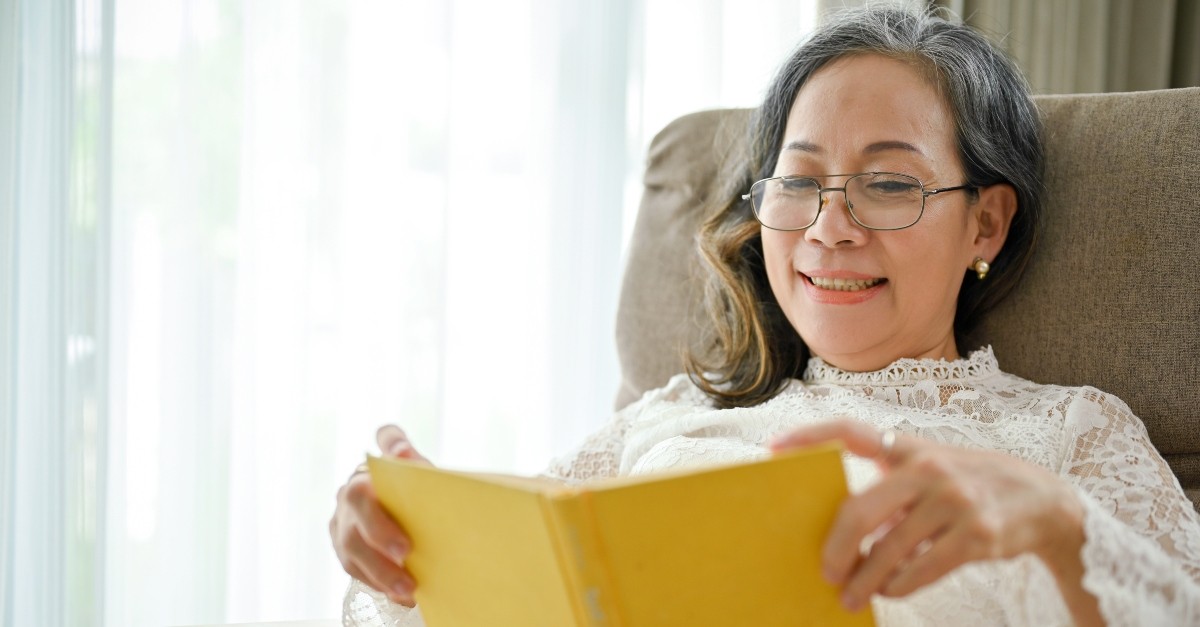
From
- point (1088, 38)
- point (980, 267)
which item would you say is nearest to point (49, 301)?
point (980, 267)

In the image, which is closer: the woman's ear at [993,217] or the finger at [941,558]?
the finger at [941,558]

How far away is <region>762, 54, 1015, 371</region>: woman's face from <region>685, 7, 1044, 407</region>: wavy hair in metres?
0.04

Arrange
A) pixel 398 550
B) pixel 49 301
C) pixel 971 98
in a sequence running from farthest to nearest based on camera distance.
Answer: pixel 49 301
pixel 971 98
pixel 398 550

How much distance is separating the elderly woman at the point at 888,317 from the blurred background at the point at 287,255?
32.1 inches

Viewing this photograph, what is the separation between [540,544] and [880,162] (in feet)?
2.34

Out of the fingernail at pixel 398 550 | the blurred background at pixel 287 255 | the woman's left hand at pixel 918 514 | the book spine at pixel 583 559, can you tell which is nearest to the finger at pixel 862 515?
the woman's left hand at pixel 918 514

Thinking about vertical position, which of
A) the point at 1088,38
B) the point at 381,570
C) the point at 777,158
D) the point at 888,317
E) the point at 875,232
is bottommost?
the point at 381,570

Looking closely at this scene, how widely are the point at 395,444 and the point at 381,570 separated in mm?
128

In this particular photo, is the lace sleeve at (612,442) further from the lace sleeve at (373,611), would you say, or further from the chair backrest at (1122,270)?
the chair backrest at (1122,270)

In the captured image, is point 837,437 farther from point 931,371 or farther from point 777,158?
point 777,158

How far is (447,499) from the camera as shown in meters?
0.74

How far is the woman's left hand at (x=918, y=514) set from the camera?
2.16ft

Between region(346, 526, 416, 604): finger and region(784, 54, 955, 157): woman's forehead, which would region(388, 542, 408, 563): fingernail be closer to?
region(346, 526, 416, 604): finger

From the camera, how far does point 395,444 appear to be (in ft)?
3.17
